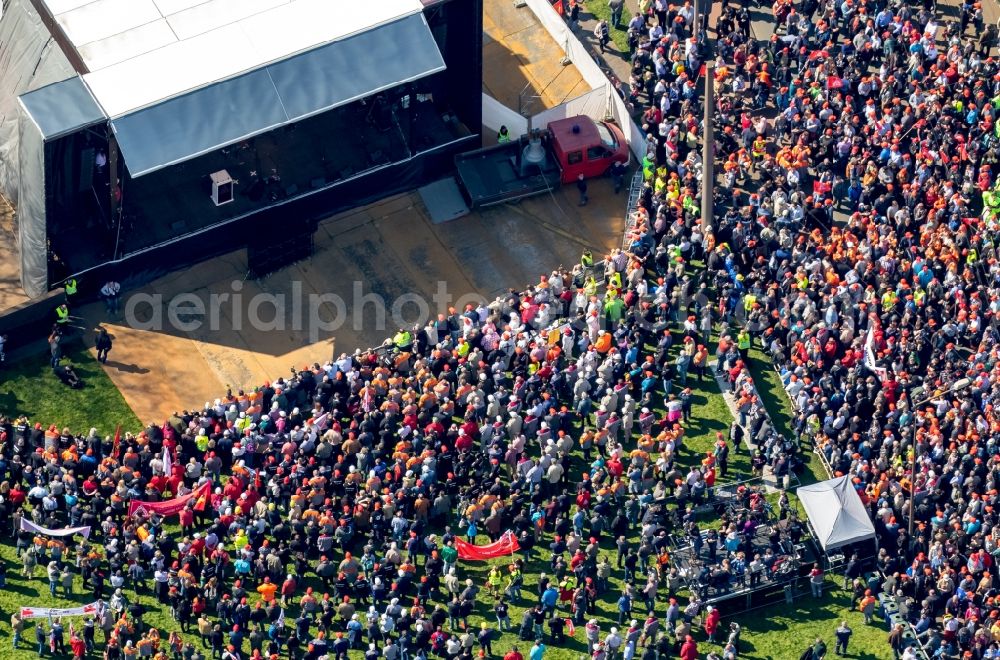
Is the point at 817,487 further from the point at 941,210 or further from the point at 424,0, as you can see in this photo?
the point at 424,0

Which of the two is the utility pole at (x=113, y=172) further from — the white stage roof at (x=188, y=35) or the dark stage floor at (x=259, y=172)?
the white stage roof at (x=188, y=35)

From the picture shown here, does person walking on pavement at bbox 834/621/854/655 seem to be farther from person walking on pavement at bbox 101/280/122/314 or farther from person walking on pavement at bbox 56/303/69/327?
person walking on pavement at bbox 56/303/69/327

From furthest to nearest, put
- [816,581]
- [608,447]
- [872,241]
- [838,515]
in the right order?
[872,241]
[608,447]
[816,581]
[838,515]

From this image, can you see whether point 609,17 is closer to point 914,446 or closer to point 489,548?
point 914,446

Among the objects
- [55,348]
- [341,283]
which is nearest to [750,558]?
[341,283]

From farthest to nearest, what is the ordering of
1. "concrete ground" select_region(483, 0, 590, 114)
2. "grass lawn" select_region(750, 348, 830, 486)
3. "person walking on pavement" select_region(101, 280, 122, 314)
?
"concrete ground" select_region(483, 0, 590, 114), "person walking on pavement" select_region(101, 280, 122, 314), "grass lawn" select_region(750, 348, 830, 486)

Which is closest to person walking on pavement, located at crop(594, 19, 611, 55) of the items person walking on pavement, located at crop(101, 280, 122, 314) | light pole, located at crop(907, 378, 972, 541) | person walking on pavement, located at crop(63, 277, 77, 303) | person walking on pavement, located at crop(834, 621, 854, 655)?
person walking on pavement, located at crop(101, 280, 122, 314)
